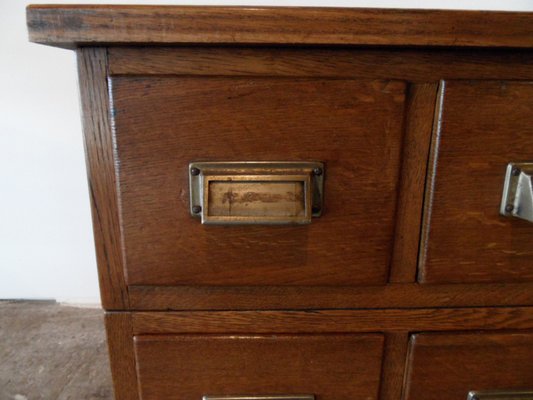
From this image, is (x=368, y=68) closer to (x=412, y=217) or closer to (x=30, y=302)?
(x=412, y=217)

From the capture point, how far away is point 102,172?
0.35 meters

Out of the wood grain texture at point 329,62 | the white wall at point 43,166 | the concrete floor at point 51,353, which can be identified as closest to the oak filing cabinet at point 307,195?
the wood grain texture at point 329,62

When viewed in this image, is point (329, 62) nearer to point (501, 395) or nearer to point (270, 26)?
point (270, 26)

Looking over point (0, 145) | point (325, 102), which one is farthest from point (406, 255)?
point (0, 145)

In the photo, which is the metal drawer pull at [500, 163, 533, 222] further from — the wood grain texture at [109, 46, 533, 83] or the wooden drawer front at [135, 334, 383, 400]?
the wooden drawer front at [135, 334, 383, 400]

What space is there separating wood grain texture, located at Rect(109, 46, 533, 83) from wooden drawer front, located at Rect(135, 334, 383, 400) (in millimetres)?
265

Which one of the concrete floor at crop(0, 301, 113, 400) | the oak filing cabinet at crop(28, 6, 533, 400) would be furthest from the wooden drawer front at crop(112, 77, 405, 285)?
the concrete floor at crop(0, 301, 113, 400)

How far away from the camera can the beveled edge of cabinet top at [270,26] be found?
294 mm

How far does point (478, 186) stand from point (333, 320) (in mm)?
196

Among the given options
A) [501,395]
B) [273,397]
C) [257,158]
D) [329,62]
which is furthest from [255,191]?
[501,395]

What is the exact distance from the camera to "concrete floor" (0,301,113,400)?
77cm

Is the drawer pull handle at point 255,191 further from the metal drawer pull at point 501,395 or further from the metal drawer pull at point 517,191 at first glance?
the metal drawer pull at point 501,395

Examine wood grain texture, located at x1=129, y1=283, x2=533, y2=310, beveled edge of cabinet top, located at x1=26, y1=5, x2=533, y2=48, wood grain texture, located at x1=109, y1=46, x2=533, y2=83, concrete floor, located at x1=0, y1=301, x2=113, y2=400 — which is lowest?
concrete floor, located at x1=0, y1=301, x2=113, y2=400

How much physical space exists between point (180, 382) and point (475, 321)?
1.06 ft
